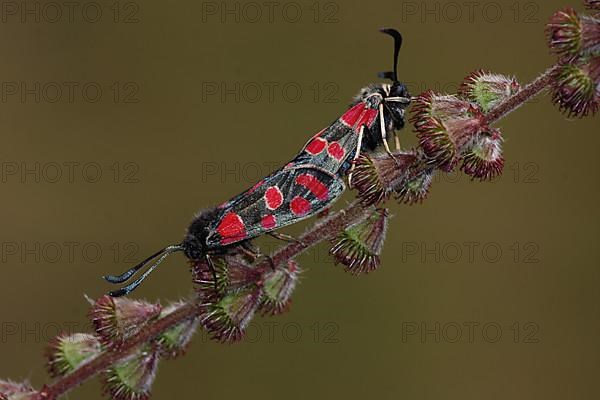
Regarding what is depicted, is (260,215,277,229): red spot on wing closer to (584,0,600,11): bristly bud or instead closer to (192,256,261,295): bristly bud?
(192,256,261,295): bristly bud

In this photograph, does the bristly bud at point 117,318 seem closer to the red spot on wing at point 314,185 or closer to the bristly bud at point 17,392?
the bristly bud at point 17,392

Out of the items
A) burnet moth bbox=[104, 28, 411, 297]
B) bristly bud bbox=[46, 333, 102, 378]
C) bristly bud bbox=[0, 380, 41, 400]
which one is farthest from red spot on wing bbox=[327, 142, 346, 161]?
bristly bud bbox=[0, 380, 41, 400]

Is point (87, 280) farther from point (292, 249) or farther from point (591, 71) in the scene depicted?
point (591, 71)

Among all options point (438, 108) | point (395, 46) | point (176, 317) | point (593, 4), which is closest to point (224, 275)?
point (176, 317)

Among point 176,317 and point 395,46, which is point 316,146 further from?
point 176,317

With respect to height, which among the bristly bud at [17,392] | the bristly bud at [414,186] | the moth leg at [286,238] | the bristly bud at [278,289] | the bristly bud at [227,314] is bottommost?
the bristly bud at [17,392]

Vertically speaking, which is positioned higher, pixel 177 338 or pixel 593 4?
pixel 593 4

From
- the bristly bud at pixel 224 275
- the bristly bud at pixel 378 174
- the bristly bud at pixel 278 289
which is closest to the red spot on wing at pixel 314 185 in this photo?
the bristly bud at pixel 378 174
